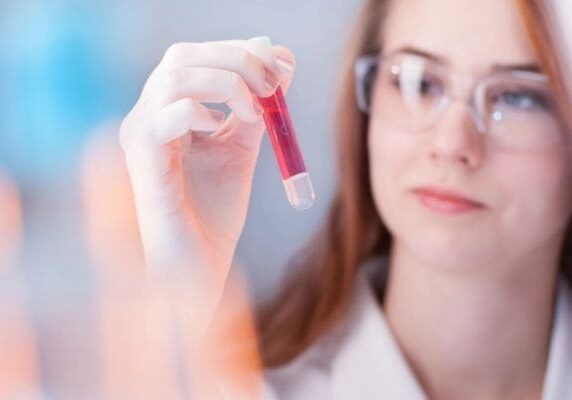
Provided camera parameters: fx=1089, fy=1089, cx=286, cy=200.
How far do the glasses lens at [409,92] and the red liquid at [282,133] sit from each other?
8 centimetres

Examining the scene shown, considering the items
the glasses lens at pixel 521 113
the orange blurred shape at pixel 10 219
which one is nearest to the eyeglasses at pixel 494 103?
the glasses lens at pixel 521 113

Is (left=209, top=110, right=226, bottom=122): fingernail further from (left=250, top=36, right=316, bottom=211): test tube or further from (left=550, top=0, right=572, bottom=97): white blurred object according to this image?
(left=550, top=0, right=572, bottom=97): white blurred object

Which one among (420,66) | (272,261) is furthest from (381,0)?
(272,261)

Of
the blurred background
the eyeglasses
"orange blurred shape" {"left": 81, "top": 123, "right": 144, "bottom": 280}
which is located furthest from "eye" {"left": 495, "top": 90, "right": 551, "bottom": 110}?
"orange blurred shape" {"left": 81, "top": 123, "right": 144, "bottom": 280}

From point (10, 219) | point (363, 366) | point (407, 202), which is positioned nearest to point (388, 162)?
point (407, 202)

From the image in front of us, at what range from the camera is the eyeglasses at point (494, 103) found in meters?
0.65

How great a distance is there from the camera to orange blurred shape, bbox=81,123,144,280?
675mm

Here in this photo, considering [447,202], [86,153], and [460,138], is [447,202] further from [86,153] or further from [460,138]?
[86,153]

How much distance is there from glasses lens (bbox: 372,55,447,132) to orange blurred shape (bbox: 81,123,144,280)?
167 mm

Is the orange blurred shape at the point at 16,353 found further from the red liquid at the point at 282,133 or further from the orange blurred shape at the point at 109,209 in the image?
the red liquid at the point at 282,133

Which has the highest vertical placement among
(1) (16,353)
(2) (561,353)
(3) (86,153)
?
(3) (86,153)

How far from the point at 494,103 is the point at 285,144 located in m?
0.13

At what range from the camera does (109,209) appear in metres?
0.69

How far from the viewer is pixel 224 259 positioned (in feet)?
2.20
